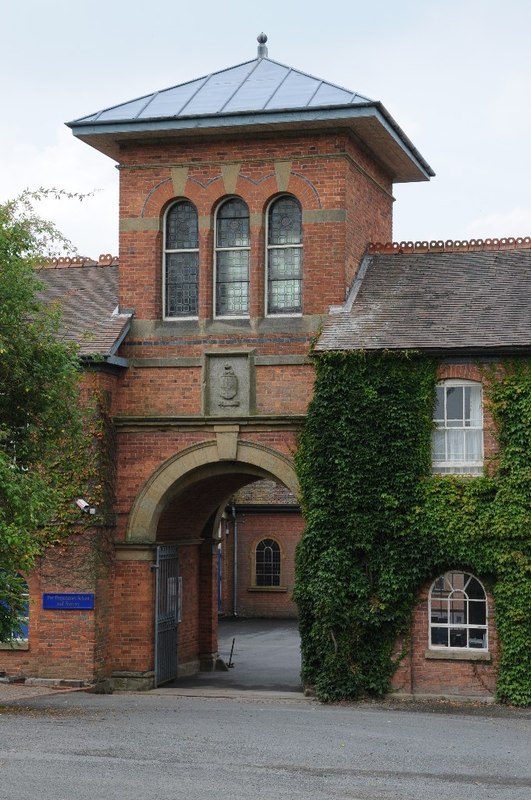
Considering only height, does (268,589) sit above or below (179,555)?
below

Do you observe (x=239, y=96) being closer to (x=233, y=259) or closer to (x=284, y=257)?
(x=233, y=259)

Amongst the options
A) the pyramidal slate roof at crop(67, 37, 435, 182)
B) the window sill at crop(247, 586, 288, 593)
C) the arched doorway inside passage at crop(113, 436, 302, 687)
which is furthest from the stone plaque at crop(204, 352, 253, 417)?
the window sill at crop(247, 586, 288, 593)

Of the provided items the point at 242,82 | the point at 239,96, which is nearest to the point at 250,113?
the point at 239,96

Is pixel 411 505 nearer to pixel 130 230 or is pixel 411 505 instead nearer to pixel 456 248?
pixel 456 248

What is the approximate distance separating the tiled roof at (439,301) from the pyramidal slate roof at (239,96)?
3.05m

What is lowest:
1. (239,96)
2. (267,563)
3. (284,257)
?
Result: (267,563)

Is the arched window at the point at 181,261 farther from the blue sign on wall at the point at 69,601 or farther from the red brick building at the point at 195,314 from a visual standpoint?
the blue sign on wall at the point at 69,601

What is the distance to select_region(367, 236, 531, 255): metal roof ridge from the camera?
23.2 meters

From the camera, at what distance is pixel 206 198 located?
74.4 ft

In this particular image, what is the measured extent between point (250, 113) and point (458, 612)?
891 centimetres

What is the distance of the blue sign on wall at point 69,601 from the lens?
21656mm

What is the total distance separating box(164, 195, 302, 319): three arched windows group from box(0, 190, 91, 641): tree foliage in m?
4.34

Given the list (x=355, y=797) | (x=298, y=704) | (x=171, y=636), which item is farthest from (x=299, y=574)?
(x=355, y=797)

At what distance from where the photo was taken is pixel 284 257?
2252 cm
